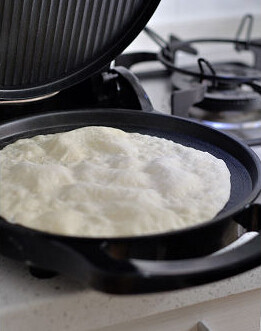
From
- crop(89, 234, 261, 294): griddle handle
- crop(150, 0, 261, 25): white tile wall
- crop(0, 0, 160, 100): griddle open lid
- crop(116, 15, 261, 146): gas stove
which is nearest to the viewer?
crop(89, 234, 261, 294): griddle handle

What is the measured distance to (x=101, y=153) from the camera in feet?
3.67

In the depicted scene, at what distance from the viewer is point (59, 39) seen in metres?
1.23

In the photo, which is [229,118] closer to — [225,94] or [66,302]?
[225,94]

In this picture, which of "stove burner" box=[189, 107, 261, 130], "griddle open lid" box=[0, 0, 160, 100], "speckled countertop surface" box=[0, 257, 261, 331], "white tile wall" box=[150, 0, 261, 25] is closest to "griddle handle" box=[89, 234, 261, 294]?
"speckled countertop surface" box=[0, 257, 261, 331]

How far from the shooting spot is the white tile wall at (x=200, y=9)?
2.41 metres

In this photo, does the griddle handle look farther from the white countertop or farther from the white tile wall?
the white tile wall

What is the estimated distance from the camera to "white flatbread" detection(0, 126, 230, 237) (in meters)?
0.87

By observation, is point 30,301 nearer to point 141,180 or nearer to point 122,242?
point 122,242

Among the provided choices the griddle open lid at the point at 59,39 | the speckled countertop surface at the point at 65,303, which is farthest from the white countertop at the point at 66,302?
the griddle open lid at the point at 59,39

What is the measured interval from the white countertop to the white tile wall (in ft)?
5.37

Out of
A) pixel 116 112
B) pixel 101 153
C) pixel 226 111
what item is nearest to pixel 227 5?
pixel 226 111

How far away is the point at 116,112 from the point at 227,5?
1474 mm

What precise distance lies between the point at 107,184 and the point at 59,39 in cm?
40

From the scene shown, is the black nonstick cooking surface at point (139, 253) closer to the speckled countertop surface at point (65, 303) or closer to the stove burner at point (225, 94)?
the speckled countertop surface at point (65, 303)
